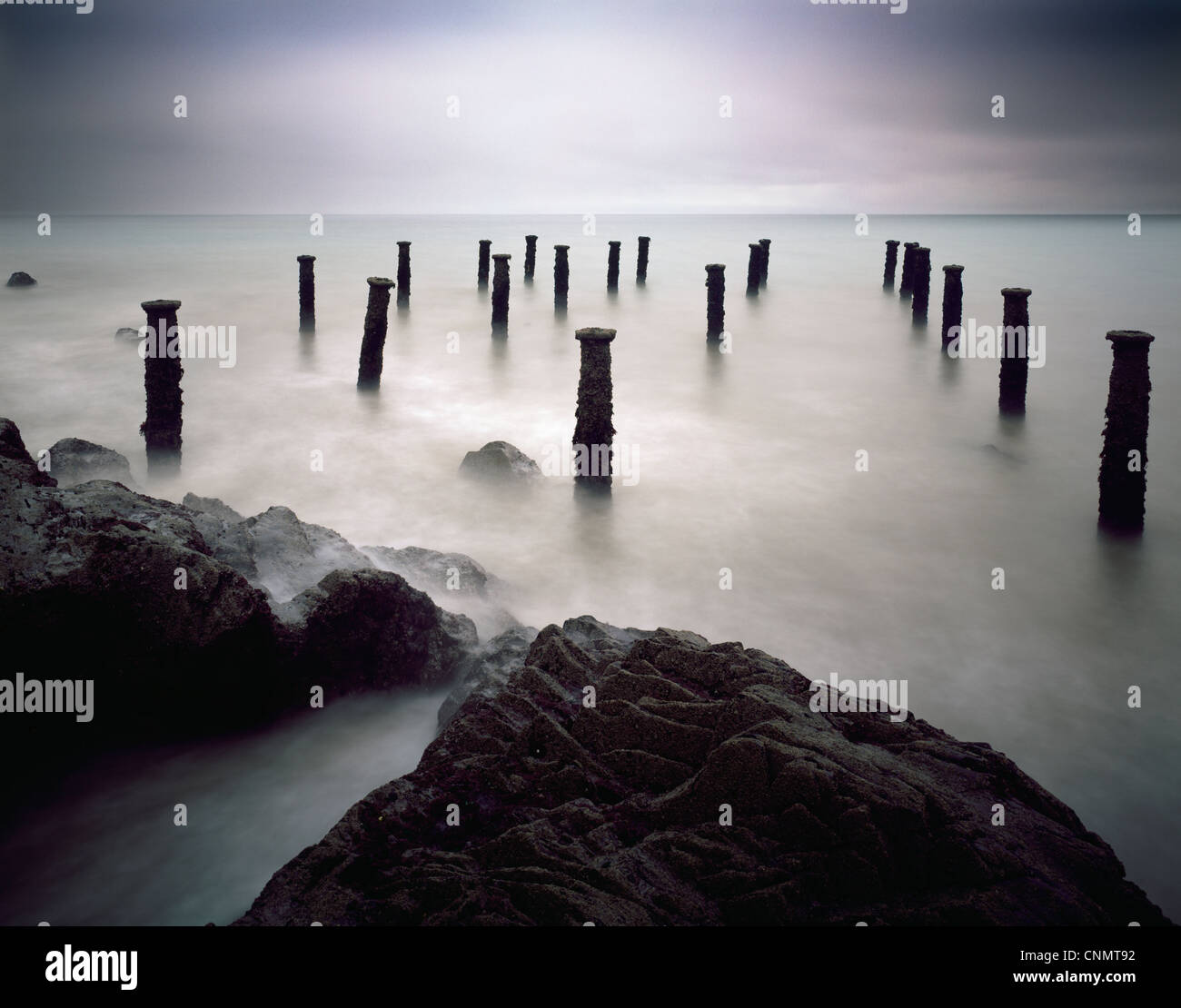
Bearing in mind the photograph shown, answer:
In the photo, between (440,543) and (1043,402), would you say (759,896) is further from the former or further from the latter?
(1043,402)

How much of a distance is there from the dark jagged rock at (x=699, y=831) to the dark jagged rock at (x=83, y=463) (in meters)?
6.67

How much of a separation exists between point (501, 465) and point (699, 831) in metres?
7.29

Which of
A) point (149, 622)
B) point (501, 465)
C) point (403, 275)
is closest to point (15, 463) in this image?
point (149, 622)

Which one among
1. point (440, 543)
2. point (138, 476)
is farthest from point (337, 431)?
point (440, 543)

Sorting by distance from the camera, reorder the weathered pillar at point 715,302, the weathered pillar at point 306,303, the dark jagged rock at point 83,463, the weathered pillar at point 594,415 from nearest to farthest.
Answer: the dark jagged rock at point 83,463 < the weathered pillar at point 594,415 < the weathered pillar at point 715,302 < the weathered pillar at point 306,303

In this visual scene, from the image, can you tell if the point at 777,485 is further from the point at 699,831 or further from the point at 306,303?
the point at 306,303

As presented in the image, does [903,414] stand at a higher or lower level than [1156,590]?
higher

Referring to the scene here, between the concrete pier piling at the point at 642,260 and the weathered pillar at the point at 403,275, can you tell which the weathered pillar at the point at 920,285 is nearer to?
the concrete pier piling at the point at 642,260

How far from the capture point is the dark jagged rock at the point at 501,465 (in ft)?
33.4

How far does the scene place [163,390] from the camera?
10.3 metres

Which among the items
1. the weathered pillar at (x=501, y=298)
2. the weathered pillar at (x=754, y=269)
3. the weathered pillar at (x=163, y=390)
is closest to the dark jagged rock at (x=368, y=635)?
the weathered pillar at (x=163, y=390)
